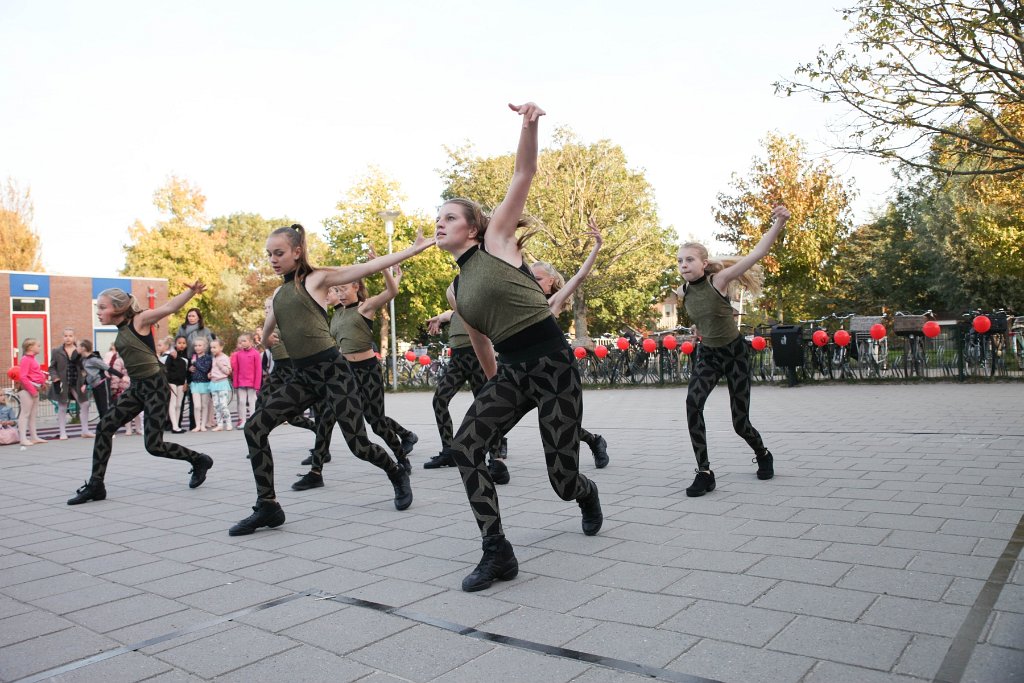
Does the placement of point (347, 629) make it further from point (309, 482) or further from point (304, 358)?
point (309, 482)

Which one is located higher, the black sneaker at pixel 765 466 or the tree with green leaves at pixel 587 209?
the tree with green leaves at pixel 587 209

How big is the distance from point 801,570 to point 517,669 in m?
1.68

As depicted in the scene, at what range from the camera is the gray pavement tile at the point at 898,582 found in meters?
3.37

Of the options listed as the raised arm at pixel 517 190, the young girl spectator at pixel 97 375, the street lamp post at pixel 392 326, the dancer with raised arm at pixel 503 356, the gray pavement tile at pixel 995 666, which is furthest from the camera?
the street lamp post at pixel 392 326

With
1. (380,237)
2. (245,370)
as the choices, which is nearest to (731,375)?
(245,370)

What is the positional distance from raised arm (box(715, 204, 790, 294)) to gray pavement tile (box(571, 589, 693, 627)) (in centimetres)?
295

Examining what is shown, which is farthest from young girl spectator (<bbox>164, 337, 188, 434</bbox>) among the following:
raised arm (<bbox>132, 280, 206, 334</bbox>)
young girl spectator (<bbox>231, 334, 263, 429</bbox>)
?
raised arm (<bbox>132, 280, 206, 334</bbox>)

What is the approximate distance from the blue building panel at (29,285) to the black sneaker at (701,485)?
115 ft

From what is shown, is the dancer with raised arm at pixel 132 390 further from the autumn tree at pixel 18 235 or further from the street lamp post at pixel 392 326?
the autumn tree at pixel 18 235

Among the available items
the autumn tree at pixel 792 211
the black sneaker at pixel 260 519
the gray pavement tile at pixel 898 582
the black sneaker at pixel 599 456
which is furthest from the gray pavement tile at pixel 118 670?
the autumn tree at pixel 792 211

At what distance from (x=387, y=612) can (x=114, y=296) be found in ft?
15.6

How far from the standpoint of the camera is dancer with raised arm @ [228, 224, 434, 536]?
17.2 ft

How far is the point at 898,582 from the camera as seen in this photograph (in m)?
3.51

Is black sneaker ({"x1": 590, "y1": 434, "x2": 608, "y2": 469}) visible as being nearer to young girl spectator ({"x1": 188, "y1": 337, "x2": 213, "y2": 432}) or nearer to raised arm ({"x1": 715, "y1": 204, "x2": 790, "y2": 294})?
raised arm ({"x1": 715, "y1": 204, "x2": 790, "y2": 294})
